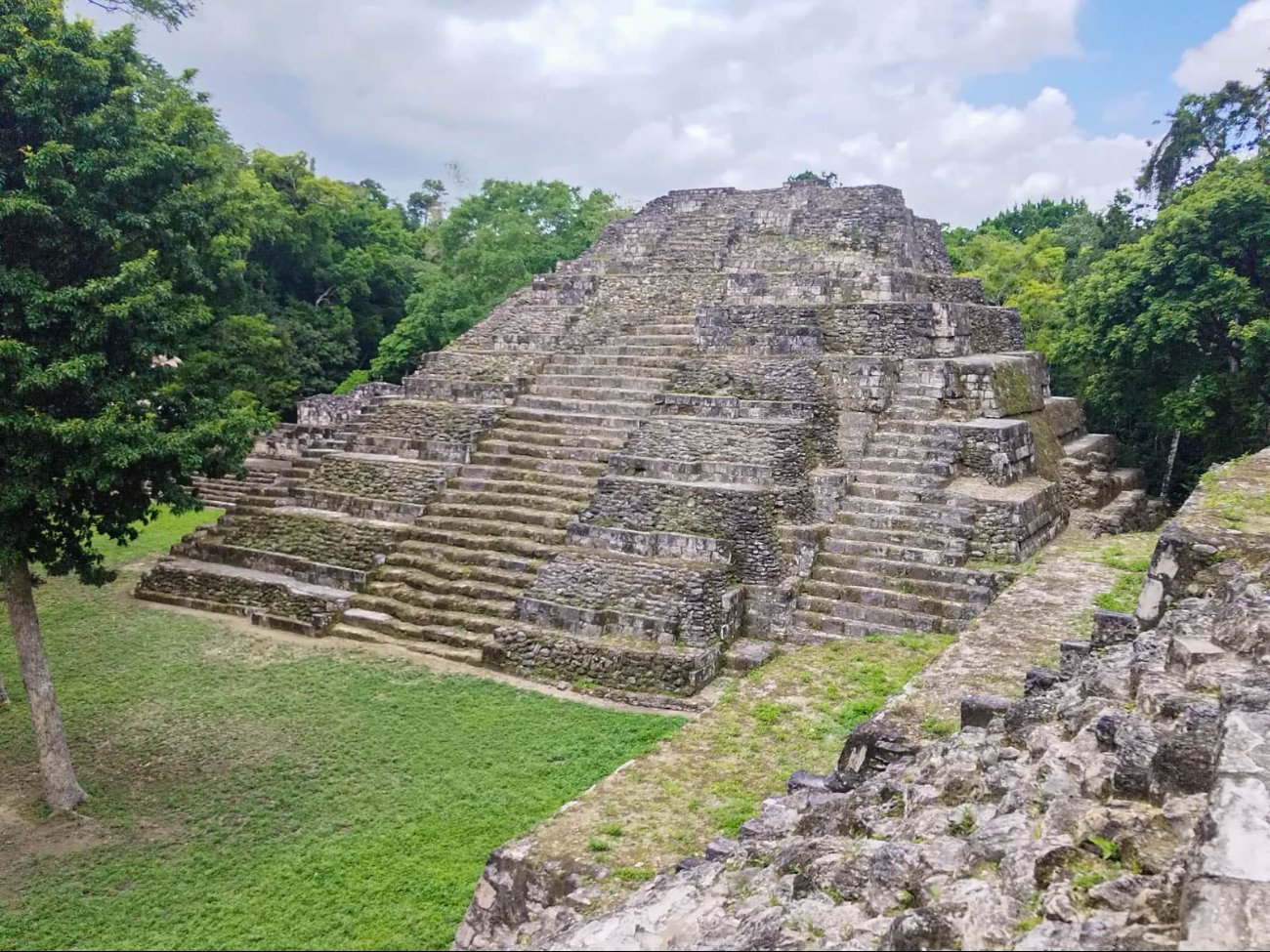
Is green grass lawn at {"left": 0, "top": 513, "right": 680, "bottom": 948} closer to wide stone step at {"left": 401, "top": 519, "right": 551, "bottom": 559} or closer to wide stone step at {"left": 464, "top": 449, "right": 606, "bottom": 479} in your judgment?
wide stone step at {"left": 401, "top": 519, "right": 551, "bottom": 559}

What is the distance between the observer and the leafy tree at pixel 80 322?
5926mm

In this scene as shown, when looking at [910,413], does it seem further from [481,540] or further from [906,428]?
[481,540]

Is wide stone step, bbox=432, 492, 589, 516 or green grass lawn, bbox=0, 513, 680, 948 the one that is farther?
wide stone step, bbox=432, 492, 589, 516

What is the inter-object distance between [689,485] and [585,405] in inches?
140

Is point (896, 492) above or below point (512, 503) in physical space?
above

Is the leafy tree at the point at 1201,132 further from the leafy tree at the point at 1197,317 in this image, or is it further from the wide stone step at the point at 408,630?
the wide stone step at the point at 408,630

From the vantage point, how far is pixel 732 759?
250 inches

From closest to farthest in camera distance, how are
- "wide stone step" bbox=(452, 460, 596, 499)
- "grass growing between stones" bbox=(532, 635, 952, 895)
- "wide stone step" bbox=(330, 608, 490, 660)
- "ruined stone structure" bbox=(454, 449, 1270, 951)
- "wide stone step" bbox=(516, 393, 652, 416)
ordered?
"ruined stone structure" bbox=(454, 449, 1270, 951), "grass growing between stones" bbox=(532, 635, 952, 895), "wide stone step" bbox=(330, 608, 490, 660), "wide stone step" bbox=(452, 460, 596, 499), "wide stone step" bbox=(516, 393, 652, 416)

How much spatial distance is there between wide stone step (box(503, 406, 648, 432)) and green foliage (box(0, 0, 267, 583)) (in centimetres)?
599

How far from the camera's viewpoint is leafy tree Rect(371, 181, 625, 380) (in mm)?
24297

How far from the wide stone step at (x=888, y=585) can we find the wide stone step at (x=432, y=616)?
3.45m

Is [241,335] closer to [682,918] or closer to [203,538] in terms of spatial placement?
[203,538]

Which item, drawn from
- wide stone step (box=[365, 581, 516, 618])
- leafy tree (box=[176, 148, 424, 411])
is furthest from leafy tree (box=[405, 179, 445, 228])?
wide stone step (box=[365, 581, 516, 618])

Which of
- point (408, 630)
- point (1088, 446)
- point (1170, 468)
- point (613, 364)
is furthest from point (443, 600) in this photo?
point (1170, 468)
